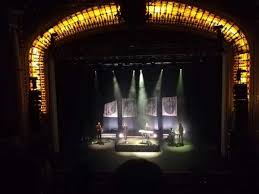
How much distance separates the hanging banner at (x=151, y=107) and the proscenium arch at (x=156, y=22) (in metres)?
5.33

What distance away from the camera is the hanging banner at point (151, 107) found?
15.2 metres

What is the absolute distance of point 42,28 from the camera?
1023cm

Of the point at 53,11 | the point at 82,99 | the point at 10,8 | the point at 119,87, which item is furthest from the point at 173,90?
the point at 10,8

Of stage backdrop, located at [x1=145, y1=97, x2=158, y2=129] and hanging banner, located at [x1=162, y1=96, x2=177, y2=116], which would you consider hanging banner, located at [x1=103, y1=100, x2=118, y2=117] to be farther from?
hanging banner, located at [x1=162, y1=96, x2=177, y2=116]

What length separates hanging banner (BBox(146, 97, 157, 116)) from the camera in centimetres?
1516

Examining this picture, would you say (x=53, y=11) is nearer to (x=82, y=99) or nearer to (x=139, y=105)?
(x=82, y=99)

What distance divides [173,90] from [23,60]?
8.29m

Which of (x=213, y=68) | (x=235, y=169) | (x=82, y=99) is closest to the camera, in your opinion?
(x=235, y=169)

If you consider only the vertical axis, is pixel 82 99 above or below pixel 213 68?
below

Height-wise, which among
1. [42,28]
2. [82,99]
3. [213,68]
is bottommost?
[82,99]

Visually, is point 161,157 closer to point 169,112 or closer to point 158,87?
point 169,112

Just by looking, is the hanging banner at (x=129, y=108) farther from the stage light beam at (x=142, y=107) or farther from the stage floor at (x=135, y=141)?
the stage floor at (x=135, y=141)

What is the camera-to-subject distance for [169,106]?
1494 centimetres

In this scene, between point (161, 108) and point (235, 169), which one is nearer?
point (235, 169)
